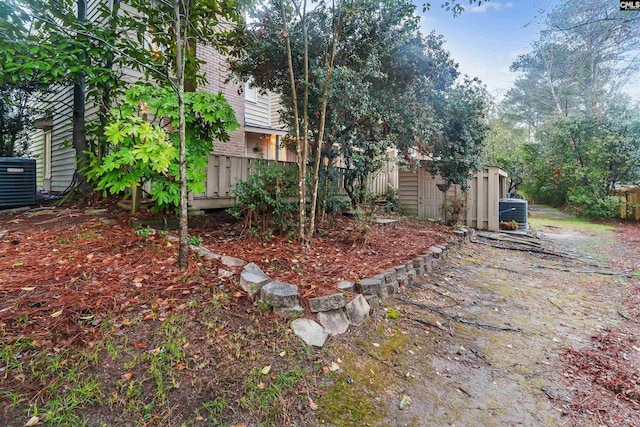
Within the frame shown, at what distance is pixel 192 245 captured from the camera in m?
3.77

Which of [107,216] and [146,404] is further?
[107,216]

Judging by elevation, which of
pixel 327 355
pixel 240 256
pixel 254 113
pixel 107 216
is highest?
pixel 254 113

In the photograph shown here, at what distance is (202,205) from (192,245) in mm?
1679

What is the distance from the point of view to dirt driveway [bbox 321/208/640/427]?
2.11 m

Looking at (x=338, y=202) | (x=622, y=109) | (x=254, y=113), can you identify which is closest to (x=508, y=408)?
(x=338, y=202)

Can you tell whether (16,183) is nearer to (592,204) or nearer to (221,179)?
(221,179)

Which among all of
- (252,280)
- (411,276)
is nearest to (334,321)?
(252,280)

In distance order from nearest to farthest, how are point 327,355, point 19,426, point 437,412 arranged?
1. point 19,426
2. point 437,412
3. point 327,355

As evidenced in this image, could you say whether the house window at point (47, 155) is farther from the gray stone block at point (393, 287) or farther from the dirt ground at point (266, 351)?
the gray stone block at point (393, 287)

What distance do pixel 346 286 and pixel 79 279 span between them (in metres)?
2.57

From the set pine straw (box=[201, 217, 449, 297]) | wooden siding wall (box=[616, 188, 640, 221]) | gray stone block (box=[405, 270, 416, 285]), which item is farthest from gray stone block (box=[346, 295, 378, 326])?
wooden siding wall (box=[616, 188, 640, 221])

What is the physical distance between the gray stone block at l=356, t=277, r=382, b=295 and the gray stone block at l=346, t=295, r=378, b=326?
0.13 metres

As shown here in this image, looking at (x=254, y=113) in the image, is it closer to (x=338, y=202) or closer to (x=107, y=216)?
(x=338, y=202)

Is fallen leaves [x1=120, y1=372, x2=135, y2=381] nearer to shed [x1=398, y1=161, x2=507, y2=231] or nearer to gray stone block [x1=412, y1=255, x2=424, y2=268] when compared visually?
gray stone block [x1=412, y1=255, x2=424, y2=268]
